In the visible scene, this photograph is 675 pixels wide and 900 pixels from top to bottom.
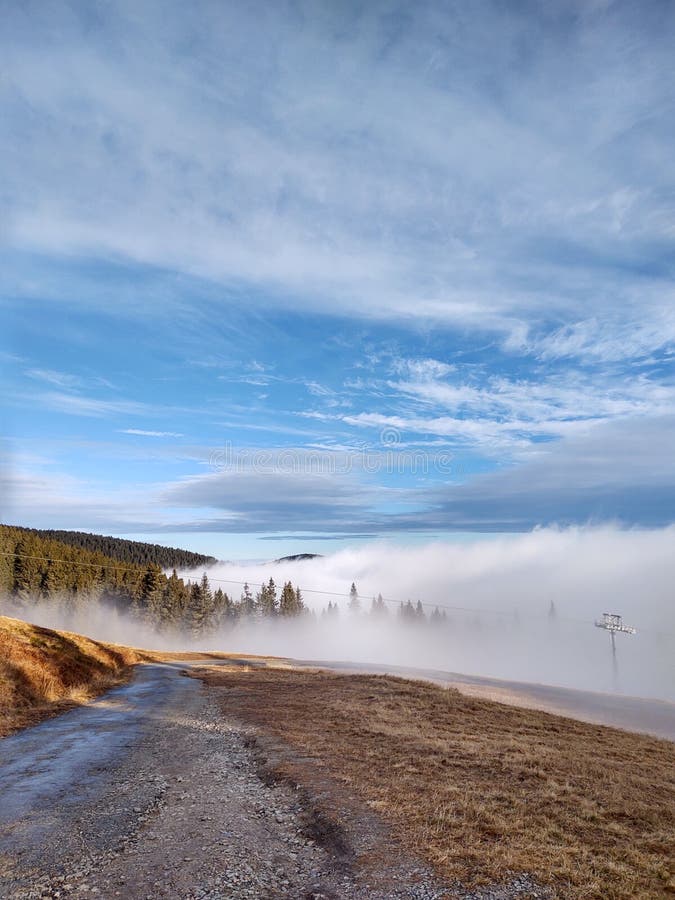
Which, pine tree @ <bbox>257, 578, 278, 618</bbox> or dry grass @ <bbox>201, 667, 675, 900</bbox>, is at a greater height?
dry grass @ <bbox>201, 667, 675, 900</bbox>

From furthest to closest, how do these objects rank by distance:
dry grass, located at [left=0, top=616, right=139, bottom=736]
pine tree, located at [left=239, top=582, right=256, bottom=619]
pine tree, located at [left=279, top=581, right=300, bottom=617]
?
pine tree, located at [left=279, top=581, right=300, bottom=617] < pine tree, located at [left=239, top=582, right=256, bottom=619] < dry grass, located at [left=0, top=616, right=139, bottom=736]

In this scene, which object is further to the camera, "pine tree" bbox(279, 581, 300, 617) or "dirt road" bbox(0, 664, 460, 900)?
"pine tree" bbox(279, 581, 300, 617)

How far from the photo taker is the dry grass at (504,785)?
9.03m

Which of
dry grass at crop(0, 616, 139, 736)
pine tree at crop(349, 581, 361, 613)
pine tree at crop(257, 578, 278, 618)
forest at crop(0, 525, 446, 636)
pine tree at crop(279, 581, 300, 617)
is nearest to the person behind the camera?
dry grass at crop(0, 616, 139, 736)

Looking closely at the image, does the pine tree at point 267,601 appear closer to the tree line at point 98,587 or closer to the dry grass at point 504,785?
the tree line at point 98,587

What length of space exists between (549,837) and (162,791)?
9.09 metres

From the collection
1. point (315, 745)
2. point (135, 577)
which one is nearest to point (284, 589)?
point (135, 577)

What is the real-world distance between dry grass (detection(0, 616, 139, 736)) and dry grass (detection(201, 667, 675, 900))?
9.52m

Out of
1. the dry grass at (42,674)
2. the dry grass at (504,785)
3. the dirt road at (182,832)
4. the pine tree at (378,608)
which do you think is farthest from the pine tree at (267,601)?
the dirt road at (182,832)

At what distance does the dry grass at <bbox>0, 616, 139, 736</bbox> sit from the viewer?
24562mm

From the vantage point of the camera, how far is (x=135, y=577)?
Result: 434ft

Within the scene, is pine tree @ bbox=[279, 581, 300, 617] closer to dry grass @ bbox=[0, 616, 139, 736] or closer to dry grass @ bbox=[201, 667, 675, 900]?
dry grass @ bbox=[0, 616, 139, 736]

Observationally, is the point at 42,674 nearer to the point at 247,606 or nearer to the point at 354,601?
the point at 247,606

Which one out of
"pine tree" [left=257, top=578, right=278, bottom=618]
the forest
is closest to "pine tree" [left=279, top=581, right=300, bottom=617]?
"pine tree" [left=257, top=578, right=278, bottom=618]
